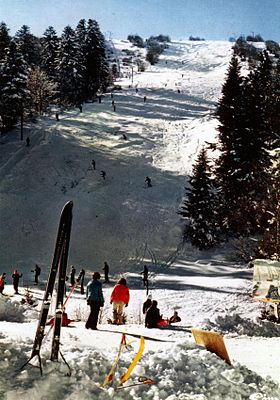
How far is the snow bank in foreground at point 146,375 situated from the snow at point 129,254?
2cm

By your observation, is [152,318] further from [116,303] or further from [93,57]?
[93,57]

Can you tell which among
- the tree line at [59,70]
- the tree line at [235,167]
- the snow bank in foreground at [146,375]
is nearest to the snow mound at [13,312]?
the snow bank in foreground at [146,375]

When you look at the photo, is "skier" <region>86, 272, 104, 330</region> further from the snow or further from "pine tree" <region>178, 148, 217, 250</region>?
"pine tree" <region>178, 148, 217, 250</region>

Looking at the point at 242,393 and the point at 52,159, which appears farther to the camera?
the point at 52,159

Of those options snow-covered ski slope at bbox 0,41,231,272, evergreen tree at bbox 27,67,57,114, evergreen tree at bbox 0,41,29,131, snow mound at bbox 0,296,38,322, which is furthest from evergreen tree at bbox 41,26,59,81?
snow mound at bbox 0,296,38,322

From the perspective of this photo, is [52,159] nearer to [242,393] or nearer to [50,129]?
[50,129]

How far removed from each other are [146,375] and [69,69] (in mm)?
58822

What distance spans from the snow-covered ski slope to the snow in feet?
0.48

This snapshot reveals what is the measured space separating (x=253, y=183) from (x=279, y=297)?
56.0 feet

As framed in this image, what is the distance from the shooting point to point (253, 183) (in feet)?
94.8

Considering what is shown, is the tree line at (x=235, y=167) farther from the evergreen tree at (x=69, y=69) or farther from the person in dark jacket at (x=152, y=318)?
the evergreen tree at (x=69, y=69)

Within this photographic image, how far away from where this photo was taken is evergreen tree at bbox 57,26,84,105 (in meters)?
59.8

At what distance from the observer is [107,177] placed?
4047cm

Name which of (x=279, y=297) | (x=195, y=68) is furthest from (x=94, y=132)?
(x=195, y=68)
